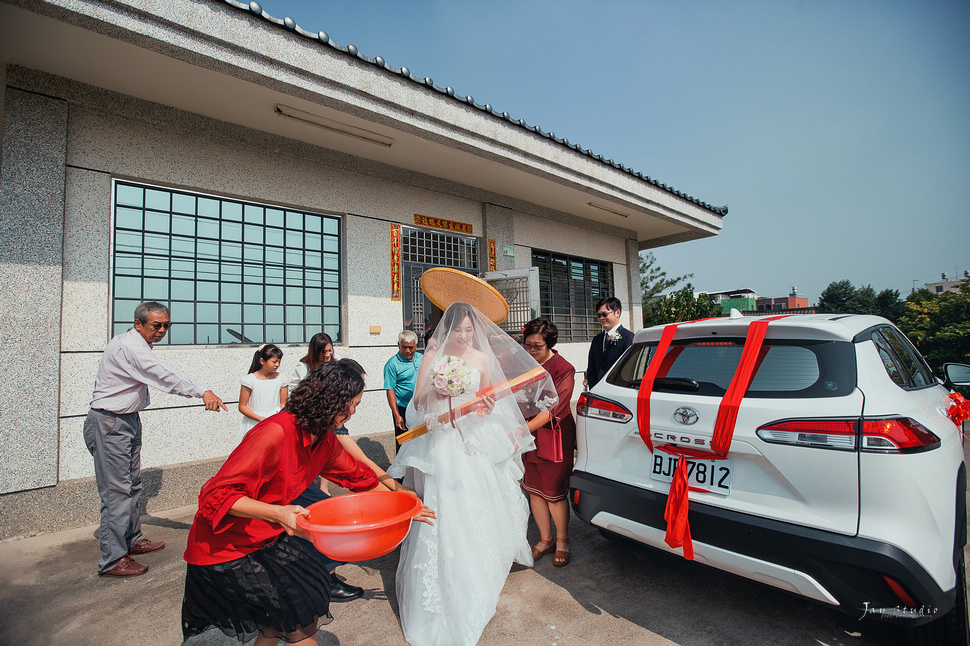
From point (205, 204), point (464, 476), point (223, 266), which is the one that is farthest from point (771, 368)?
point (205, 204)

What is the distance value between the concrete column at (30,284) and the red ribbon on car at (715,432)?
4.86 meters

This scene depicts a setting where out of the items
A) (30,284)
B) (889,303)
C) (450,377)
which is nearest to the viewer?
(450,377)

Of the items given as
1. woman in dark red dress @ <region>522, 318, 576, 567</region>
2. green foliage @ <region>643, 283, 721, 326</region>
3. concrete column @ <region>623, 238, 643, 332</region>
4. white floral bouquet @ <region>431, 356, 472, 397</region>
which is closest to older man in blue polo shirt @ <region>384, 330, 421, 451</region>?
woman in dark red dress @ <region>522, 318, 576, 567</region>

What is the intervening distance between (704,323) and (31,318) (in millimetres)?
5295

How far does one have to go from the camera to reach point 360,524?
5.94ft

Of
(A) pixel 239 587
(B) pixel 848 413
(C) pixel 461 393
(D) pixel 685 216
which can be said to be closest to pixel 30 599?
(A) pixel 239 587

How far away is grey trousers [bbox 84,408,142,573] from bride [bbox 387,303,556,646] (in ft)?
6.52

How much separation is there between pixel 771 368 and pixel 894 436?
0.54 meters

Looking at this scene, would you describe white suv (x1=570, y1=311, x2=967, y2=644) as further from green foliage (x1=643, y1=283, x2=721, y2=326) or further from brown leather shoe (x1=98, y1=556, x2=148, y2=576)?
green foliage (x1=643, y1=283, x2=721, y2=326)

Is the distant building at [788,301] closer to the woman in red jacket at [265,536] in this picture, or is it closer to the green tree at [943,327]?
the green tree at [943,327]

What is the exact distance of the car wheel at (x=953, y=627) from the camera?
202cm

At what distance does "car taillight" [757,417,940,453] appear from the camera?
1.92m

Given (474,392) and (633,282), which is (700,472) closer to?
(474,392)

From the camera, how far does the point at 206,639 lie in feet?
8.48
